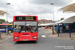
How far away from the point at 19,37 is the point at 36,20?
8.04ft

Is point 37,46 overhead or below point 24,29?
below

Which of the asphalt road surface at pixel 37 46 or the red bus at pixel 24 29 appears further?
the red bus at pixel 24 29

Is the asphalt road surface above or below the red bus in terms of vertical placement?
below

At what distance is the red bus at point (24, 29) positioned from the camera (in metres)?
11.2

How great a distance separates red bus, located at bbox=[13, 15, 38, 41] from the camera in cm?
1116

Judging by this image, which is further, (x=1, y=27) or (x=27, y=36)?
(x=1, y=27)

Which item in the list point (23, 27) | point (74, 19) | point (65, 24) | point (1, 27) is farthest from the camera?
point (1, 27)

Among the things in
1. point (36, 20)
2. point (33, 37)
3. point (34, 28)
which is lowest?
point (33, 37)

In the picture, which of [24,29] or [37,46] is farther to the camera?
[24,29]

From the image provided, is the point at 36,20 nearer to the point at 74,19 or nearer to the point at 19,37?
the point at 19,37

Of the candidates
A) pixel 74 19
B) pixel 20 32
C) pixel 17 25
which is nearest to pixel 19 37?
pixel 20 32

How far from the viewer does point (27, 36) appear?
11203 millimetres

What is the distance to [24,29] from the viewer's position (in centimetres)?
1121

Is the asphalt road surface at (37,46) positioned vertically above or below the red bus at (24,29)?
below
